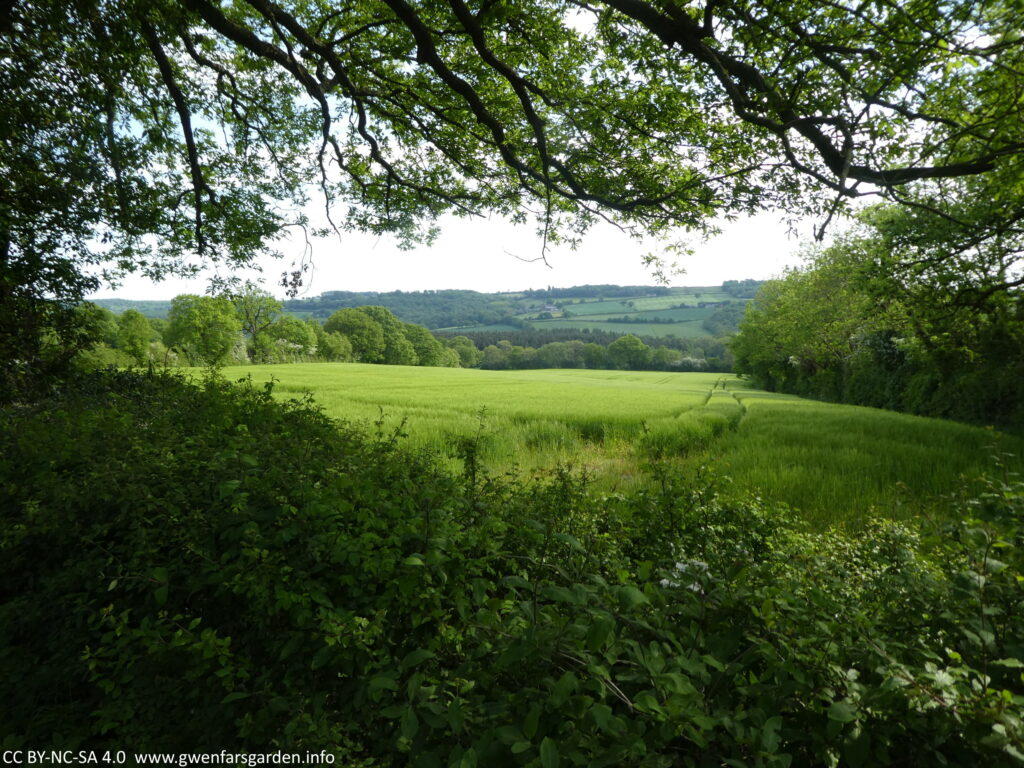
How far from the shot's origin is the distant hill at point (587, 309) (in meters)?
113

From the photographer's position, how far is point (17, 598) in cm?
277

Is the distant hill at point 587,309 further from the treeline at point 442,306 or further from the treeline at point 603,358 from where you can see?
Result: the treeline at point 603,358

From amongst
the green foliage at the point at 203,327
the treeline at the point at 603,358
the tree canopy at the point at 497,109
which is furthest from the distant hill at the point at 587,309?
the tree canopy at the point at 497,109

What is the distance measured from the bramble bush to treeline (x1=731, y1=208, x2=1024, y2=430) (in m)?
9.42

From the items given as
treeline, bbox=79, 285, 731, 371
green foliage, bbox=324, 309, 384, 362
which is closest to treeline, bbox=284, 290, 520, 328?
treeline, bbox=79, 285, 731, 371

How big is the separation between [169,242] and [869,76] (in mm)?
11569

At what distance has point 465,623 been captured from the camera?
71.9 inches

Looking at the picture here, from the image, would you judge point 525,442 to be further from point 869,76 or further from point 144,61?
point 144,61

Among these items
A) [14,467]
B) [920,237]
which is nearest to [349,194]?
[14,467]

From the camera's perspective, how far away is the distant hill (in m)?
113

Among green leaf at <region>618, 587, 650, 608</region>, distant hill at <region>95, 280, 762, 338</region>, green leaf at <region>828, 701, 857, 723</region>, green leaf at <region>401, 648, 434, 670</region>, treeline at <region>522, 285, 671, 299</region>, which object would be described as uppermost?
treeline at <region>522, 285, 671, 299</region>

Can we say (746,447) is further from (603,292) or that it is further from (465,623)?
(603,292)

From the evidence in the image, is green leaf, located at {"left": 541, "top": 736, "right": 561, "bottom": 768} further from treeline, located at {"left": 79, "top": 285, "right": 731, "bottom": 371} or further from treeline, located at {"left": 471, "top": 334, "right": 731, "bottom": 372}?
treeline, located at {"left": 471, "top": 334, "right": 731, "bottom": 372}

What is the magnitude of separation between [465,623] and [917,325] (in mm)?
14725
